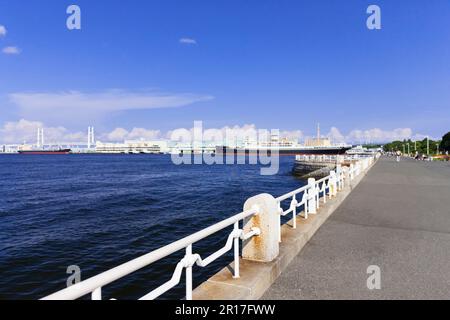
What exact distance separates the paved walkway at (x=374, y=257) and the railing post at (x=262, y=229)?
1.42ft

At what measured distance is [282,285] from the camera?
4168mm

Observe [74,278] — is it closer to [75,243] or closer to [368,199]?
[75,243]

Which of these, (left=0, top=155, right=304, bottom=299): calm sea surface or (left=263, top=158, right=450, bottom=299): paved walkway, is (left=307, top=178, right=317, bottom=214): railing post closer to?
(left=263, top=158, right=450, bottom=299): paved walkway

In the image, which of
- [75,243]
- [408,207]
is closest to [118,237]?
[75,243]

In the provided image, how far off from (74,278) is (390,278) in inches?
331

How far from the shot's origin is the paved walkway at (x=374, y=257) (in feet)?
13.0

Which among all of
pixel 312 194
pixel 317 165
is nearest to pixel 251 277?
pixel 312 194

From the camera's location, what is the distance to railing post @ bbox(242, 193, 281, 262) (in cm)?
446

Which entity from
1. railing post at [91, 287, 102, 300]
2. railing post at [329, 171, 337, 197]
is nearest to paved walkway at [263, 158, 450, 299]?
railing post at [329, 171, 337, 197]

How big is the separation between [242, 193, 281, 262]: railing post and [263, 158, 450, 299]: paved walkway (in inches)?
17.0

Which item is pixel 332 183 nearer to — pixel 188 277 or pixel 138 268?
pixel 188 277

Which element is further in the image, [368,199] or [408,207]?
[368,199]

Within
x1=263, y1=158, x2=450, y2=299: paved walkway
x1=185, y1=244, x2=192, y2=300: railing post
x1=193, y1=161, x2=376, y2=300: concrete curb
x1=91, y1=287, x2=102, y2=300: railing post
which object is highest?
x1=91, y1=287, x2=102, y2=300: railing post


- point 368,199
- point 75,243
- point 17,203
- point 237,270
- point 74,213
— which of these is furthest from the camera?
point 17,203
